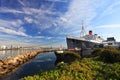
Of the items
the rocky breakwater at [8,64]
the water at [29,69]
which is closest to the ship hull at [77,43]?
the water at [29,69]

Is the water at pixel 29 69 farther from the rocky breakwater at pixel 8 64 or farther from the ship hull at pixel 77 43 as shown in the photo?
the ship hull at pixel 77 43

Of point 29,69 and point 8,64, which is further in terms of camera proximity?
point 8,64

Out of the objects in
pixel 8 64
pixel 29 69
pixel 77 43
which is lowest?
pixel 29 69

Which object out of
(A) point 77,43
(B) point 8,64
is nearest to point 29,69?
(B) point 8,64

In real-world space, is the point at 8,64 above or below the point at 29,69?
above

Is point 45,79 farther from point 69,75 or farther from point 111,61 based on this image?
point 111,61

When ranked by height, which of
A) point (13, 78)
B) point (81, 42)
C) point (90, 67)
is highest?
point (81, 42)

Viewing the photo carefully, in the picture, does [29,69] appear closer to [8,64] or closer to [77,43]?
[8,64]

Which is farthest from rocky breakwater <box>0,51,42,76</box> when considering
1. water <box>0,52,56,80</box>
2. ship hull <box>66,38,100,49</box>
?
ship hull <box>66,38,100,49</box>

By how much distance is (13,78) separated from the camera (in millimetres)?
31516

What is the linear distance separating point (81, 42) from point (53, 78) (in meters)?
53.0

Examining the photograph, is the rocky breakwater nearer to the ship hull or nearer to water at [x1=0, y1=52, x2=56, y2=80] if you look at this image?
water at [x1=0, y1=52, x2=56, y2=80]

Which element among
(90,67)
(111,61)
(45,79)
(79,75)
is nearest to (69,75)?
(79,75)

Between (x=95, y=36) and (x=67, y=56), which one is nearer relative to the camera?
(x=67, y=56)
